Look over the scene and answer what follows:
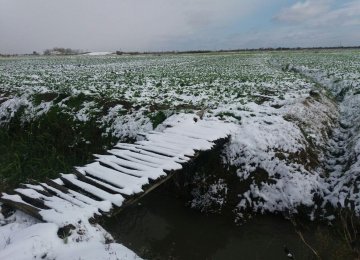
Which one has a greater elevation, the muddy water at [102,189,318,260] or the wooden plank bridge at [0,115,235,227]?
the wooden plank bridge at [0,115,235,227]

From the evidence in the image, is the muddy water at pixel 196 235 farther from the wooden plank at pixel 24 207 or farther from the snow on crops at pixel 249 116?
the wooden plank at pixel 24 207

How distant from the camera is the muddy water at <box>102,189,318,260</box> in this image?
697cm

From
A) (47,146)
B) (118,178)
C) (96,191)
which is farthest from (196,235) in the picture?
(47,146)

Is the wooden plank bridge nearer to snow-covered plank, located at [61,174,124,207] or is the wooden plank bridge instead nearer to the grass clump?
snow-covered plank, located at [61,174,124,207]

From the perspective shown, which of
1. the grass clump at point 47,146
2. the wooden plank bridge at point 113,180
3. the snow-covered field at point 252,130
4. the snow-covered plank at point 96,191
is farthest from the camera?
the grass clump at point 47,146

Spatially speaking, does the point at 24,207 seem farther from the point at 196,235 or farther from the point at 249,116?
the point at 249,116

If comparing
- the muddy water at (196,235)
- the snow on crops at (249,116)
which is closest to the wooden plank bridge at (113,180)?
the snow on crops at (249,116)

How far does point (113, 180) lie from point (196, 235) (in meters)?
2.23

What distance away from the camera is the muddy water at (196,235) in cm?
697

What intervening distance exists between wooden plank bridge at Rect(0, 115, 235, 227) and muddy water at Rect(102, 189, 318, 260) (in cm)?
135

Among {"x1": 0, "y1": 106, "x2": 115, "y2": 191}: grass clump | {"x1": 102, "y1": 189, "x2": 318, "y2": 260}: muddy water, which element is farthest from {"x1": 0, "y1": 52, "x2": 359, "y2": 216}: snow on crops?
{"x1": 102, "y1": 189, "x2": 318, "y2": 260}: muddy water

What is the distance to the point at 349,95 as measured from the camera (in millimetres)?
16719

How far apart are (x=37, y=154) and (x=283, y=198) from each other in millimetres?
7603

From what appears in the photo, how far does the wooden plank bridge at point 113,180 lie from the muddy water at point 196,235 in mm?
1350
